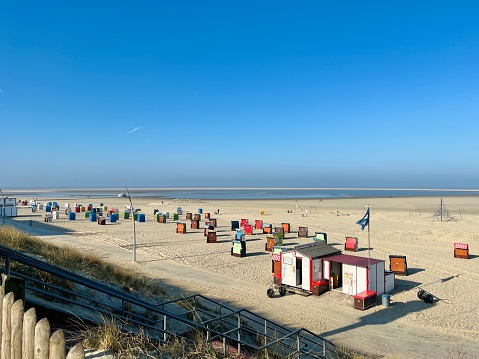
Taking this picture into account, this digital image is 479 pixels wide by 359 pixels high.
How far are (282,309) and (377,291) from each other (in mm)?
5112

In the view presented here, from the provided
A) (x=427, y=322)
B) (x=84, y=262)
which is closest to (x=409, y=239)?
(x=427, y=322)

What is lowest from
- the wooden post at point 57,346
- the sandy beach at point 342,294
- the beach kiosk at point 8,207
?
the sandy beach at point 342,294

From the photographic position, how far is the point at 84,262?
1368 centimetres

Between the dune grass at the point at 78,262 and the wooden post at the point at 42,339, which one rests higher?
the wooden post at the point at 42,339

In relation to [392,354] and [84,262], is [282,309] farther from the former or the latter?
[84,262]

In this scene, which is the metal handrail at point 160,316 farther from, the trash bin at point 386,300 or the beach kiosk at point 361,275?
the beach kiosk at point 361,275

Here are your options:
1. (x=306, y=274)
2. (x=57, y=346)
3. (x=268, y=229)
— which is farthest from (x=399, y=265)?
(x=57, y=346)

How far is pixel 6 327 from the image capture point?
3953mm

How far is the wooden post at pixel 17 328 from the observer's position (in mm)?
3779

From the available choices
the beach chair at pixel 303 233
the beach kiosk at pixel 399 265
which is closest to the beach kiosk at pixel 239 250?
the beach kiosk at pixel 399 265

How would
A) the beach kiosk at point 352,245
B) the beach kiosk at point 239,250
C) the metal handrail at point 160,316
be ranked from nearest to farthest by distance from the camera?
the metal handrail at point 160,316 < the beach kiosk at point 239,250 < the beach kiosk at point 352,245

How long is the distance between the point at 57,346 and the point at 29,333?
1.32 feet

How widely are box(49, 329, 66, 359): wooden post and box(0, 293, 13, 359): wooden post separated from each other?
0.74m

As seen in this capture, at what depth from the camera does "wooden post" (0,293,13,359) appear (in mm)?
3912
